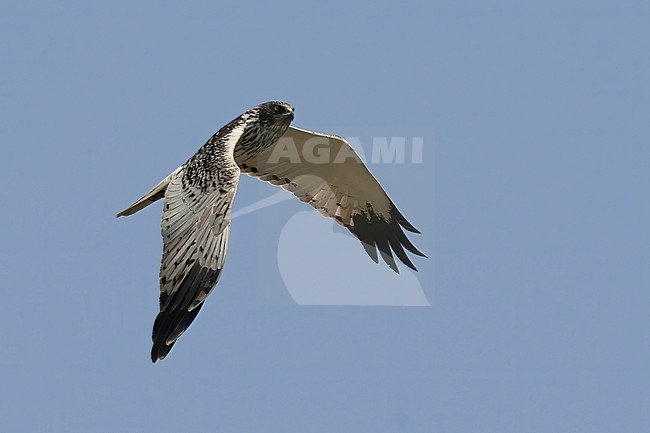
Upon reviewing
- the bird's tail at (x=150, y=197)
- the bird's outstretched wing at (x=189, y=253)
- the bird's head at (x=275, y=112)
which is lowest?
the bird's outstretched wing at (x=189, y=253)

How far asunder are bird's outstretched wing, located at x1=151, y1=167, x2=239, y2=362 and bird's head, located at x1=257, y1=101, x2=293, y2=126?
171 centimetres

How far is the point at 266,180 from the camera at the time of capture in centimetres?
1501

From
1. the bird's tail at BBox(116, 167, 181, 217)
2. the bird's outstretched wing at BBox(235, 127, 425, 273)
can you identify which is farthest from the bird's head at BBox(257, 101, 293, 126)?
the bird's tail at BBox(116, 167, 181, 217)

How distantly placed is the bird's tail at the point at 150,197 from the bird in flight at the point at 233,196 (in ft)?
0.04

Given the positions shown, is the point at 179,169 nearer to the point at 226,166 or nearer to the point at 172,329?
the point at 226,166

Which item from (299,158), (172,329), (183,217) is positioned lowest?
(172,329)

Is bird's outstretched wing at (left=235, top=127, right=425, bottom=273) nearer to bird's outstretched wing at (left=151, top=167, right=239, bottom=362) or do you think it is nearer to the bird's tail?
the bird's tail

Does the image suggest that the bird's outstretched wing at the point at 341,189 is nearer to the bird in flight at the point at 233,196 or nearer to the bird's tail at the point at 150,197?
the bird in flight at the point at 233,196

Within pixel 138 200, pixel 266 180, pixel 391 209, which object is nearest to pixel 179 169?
pixel 138 200

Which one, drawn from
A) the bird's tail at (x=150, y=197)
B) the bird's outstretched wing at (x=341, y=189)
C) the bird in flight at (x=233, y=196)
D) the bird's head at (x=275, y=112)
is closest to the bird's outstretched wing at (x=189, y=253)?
the bird in flight at (x=233, y=196)

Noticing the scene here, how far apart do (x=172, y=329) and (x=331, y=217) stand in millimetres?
4436

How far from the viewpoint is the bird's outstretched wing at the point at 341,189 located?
1488cm

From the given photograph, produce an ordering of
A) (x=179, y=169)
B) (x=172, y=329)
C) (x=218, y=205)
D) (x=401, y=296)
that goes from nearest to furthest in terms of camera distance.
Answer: (x=172, y=329) < (x=218, y=205) < (x=179, y=169) < (x=401, y=296)

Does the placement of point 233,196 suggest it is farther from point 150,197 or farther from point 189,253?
point 150,197
